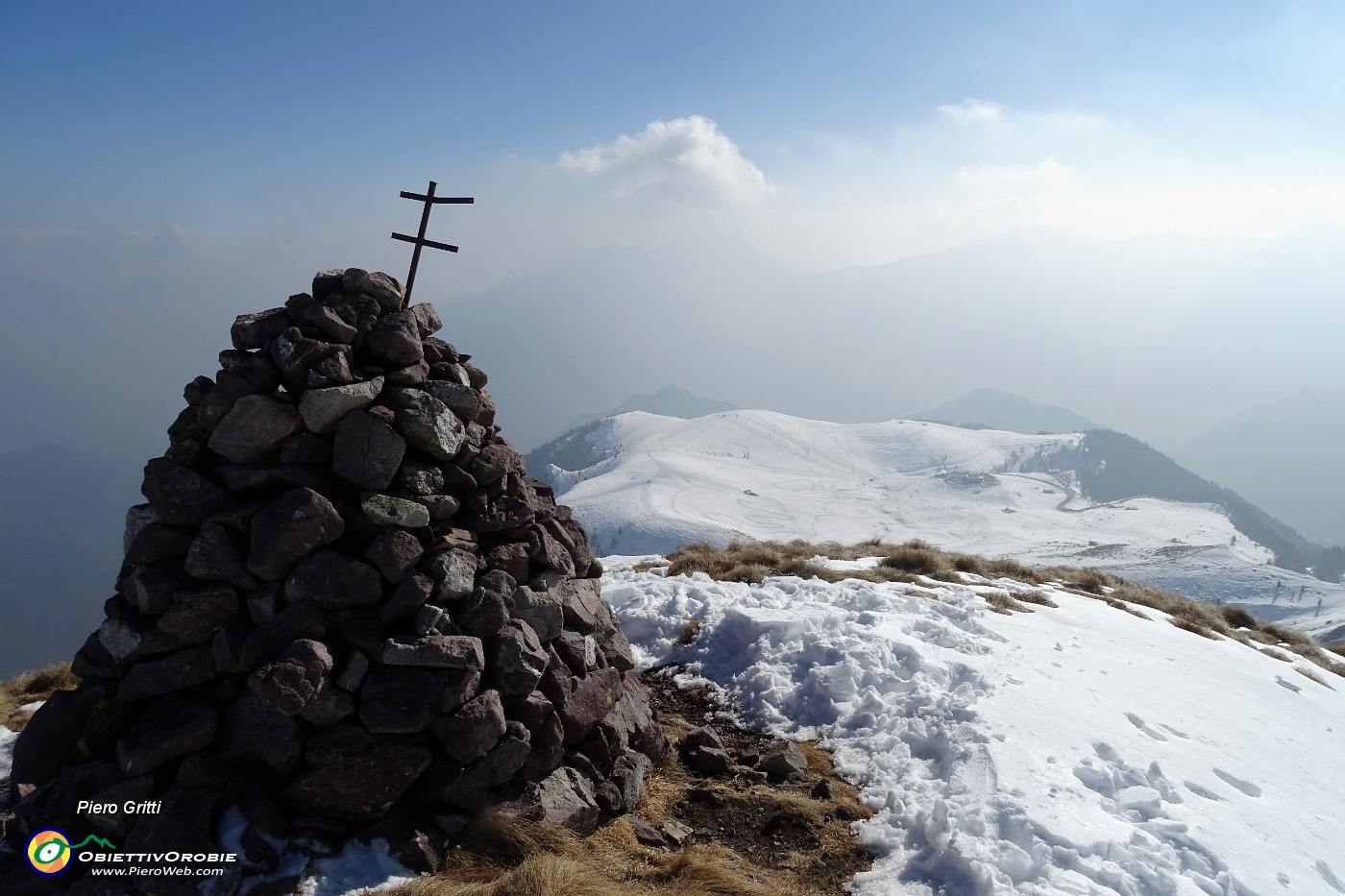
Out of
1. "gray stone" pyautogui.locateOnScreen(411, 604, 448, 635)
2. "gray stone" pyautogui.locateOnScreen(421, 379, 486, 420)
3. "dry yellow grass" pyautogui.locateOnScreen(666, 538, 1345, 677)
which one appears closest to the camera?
"gray stone" pyautogui.locateOnScreen(411, 604, 448, 635)

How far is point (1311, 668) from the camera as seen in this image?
18125 millimetres

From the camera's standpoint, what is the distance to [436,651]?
7234mm

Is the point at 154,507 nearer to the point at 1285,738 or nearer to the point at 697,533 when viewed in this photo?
the point at 1285,738

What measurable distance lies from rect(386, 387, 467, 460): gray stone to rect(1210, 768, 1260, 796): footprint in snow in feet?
36.1

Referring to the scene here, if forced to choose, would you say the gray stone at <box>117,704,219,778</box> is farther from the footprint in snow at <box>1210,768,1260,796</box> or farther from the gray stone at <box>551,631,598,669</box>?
the footprint in snow at <box>1210,768,1260,796</box>

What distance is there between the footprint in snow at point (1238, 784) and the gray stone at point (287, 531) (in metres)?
11.8

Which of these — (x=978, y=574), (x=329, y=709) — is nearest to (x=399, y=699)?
(x=329, y=709)

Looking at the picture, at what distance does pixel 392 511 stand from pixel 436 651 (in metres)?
1.58

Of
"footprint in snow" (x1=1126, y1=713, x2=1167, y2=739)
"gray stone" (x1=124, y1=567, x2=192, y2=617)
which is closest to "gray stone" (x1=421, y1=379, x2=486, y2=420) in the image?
"gray stone" (x1=124, y1=567, x2=192, y2=617)

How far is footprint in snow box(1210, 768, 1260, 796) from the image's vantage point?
9469mm

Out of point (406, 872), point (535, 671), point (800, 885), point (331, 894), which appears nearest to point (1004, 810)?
point (800, 885)

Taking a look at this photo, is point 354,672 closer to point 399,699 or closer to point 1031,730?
point 399,699

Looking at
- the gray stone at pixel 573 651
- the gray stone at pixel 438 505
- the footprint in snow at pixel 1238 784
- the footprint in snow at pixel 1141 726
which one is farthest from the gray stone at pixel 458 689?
the footprint in snow at pixel 1238 784

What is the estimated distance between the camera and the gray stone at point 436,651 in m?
7.11
